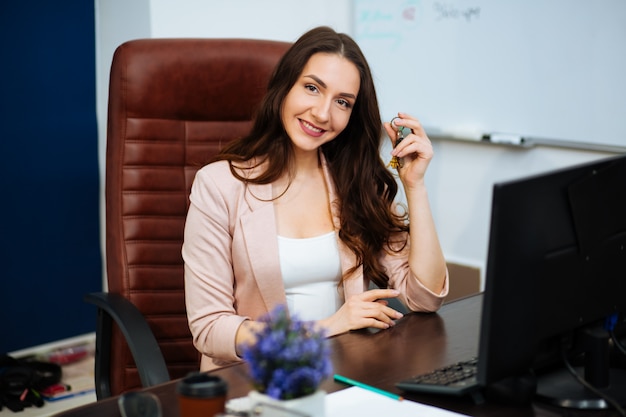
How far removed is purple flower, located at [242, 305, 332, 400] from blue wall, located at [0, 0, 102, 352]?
2391 mm

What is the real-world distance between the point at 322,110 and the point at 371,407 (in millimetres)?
754

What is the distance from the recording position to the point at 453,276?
3176mm

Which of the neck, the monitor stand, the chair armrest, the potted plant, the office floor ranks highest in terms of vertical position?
the neck

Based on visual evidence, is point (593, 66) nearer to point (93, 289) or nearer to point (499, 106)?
point (499, 106)

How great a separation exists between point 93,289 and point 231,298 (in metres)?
1.84

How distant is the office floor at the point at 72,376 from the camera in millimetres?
2852

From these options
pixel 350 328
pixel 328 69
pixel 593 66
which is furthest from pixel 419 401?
pixel 593 66

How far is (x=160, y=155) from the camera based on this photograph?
2.02 metres

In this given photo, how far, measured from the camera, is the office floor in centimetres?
285

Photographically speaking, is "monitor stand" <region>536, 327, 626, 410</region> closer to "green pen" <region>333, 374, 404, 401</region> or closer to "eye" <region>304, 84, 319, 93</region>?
"green pen" <region>333, 374, 404, 401</region>

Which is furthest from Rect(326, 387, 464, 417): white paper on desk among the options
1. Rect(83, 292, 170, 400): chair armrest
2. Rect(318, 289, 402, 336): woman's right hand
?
Rect(83, 292, 170, 400): chair armrest

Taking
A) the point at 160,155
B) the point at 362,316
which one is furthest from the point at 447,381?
the point at 160,155

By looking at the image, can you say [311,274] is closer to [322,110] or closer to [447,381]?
[322,110]

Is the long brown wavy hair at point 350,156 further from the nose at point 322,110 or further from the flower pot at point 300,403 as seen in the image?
the flower pot at point 300,403
